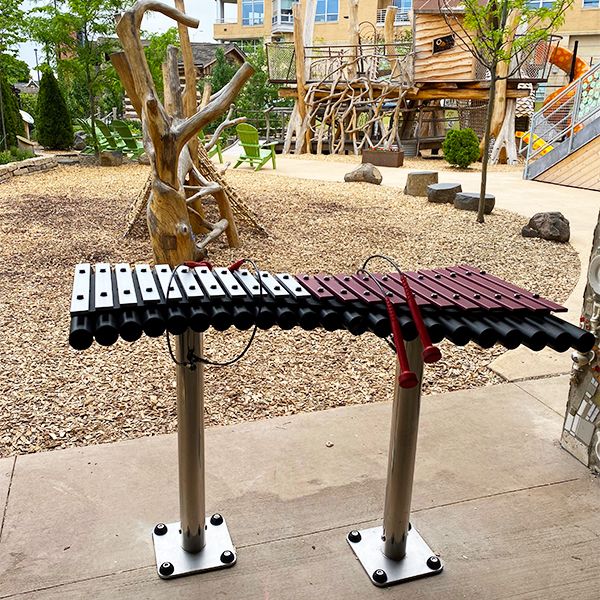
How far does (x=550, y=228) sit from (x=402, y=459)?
263 inches

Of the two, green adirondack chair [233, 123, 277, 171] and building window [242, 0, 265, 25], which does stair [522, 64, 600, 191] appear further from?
building window [242, 0, 265, 25]

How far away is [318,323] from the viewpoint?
193 cm

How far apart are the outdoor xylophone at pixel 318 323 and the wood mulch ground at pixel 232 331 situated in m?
1.21

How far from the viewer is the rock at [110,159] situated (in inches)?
601

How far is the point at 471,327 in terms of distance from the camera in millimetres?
1857

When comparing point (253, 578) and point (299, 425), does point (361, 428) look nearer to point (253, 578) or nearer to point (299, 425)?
point (299, 425)

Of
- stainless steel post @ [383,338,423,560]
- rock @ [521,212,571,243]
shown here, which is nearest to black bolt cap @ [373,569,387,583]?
stainless steel post @ [383,338,423,560]

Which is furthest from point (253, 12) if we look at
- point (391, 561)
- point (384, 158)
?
point (391, 561)

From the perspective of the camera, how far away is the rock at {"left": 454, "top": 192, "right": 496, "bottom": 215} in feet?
31.6

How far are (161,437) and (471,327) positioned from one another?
6.13 ft

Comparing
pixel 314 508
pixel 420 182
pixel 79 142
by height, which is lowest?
pixel 79 142

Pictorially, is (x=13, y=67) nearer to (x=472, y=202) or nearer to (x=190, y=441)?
(x=472, y=202)

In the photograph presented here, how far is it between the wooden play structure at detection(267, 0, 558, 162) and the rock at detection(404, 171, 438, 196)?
23.9 feet

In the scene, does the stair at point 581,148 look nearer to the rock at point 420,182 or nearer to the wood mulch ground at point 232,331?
the rock at point 420,182
